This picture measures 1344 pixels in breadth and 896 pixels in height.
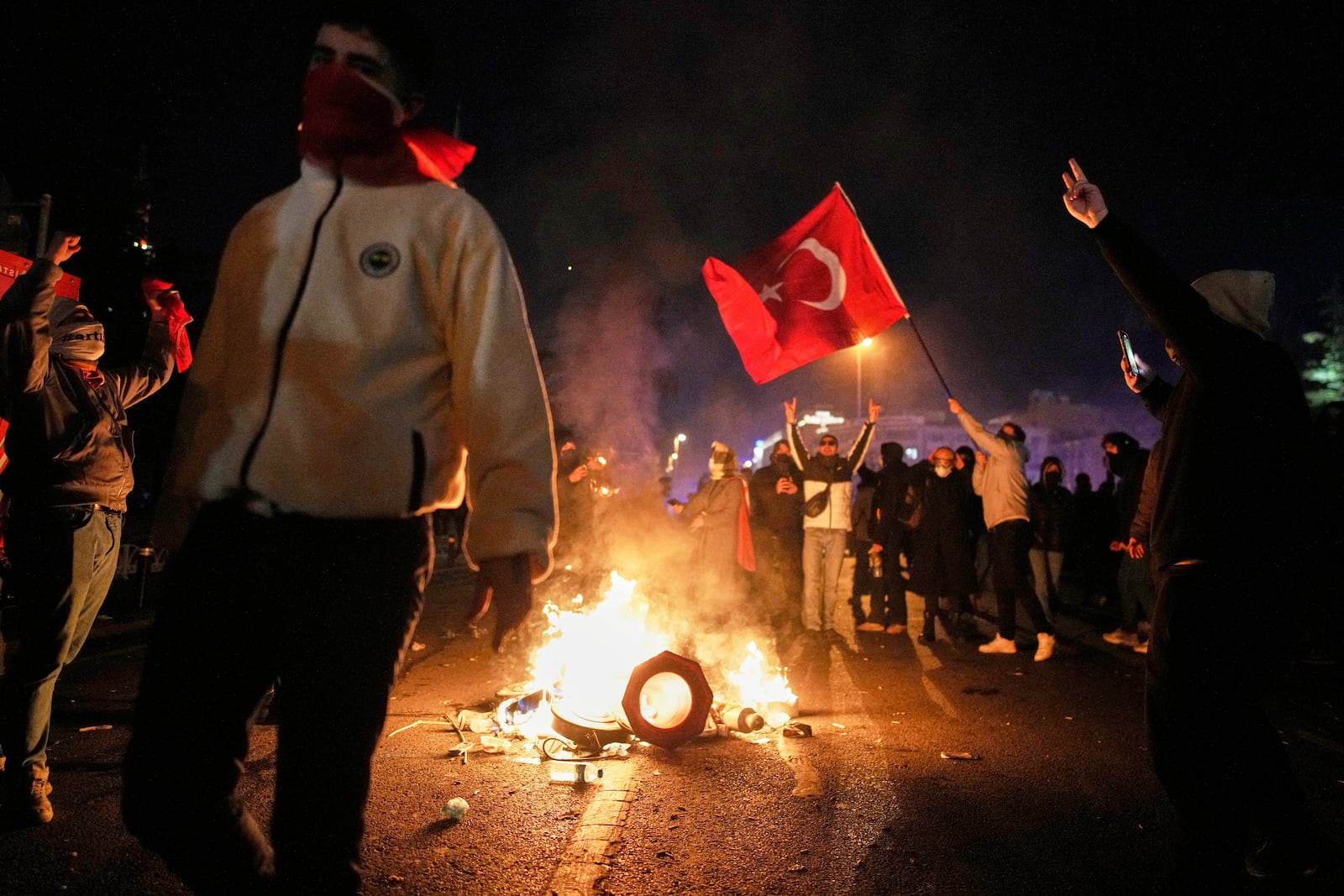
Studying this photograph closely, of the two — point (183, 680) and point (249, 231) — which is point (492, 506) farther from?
point (249, 231)

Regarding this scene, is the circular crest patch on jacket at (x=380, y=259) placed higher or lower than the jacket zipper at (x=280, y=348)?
higher

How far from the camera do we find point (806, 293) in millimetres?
7762

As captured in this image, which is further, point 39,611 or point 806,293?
point 806,293

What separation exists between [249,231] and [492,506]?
3.13ft

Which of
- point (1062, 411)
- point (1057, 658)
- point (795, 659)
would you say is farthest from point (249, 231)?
point (1062, 411)

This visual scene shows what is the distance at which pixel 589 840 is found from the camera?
3297 mm

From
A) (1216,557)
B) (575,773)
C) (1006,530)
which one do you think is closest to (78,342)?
(575,773)

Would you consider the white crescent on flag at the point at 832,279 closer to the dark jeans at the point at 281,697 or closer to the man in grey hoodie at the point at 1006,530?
the man in grey hoodie at the point at 1006,530

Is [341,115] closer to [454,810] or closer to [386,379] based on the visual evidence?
[386,379]

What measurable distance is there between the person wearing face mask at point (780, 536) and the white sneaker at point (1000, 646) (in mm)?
2303

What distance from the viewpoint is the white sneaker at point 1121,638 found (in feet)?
27.2

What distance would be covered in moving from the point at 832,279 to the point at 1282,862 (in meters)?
5.85

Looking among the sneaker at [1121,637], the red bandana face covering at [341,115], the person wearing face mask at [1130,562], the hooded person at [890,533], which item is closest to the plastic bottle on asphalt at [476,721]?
the red bandana face covering at [341,115]

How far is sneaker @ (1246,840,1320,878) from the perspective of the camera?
2816mm
